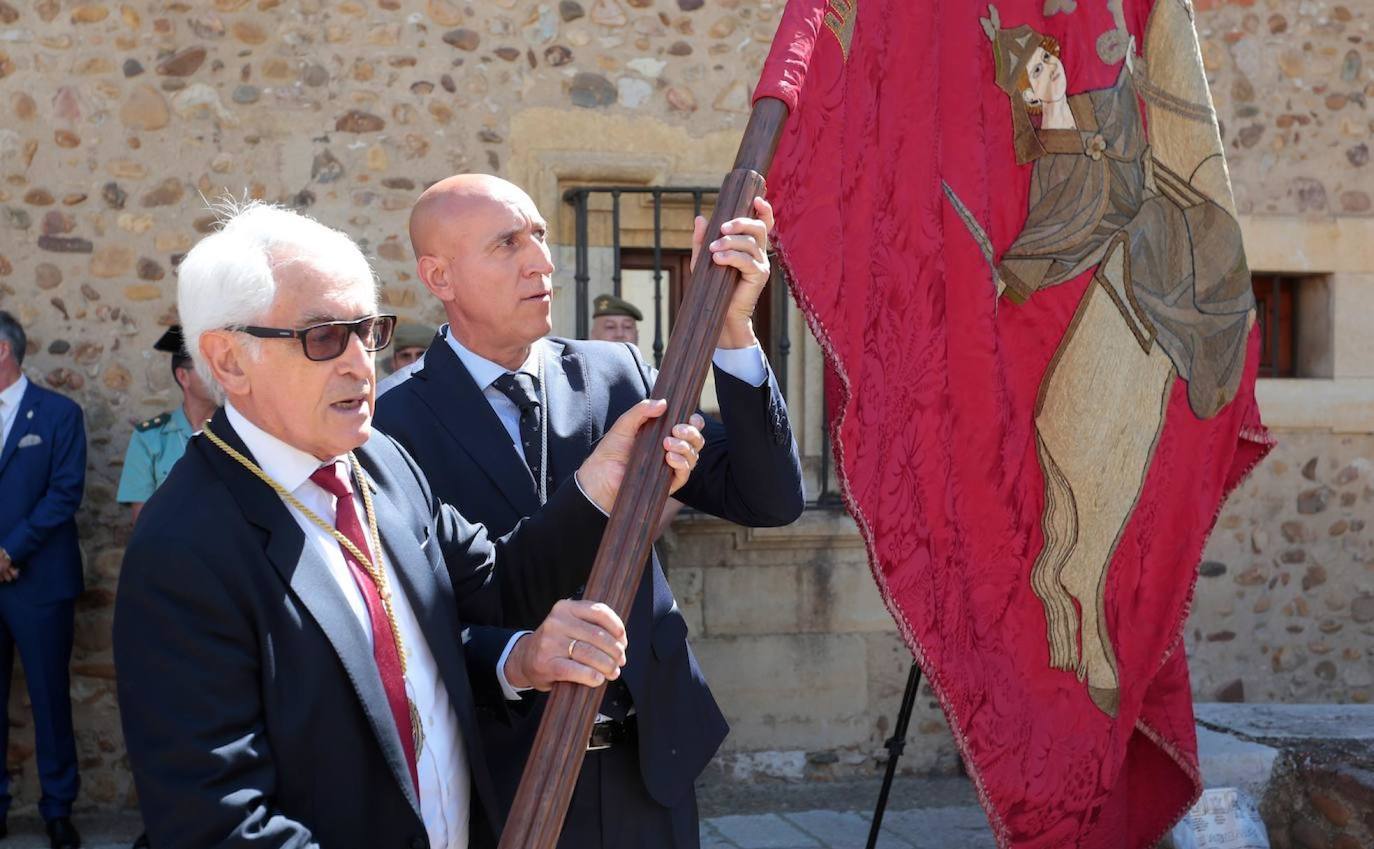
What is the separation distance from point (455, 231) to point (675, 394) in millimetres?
825

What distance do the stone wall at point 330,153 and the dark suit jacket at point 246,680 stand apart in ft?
13.3

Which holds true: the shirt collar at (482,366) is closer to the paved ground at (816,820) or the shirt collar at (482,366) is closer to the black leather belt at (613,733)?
the black leather belt at (613,733)

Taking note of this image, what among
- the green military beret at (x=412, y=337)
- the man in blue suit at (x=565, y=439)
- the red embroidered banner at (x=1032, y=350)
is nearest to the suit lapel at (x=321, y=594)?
the man in blue suit at (x=565, y=439)

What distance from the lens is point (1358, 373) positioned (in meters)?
6.44

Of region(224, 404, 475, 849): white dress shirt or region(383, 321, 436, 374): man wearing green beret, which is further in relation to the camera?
region(383, 321, 436, 374): man wearing green beret

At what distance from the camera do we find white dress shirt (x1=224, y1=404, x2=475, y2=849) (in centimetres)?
167

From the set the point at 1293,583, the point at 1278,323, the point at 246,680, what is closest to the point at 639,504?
the point at 246,680

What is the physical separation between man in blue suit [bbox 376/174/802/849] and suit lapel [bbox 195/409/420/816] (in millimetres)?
508

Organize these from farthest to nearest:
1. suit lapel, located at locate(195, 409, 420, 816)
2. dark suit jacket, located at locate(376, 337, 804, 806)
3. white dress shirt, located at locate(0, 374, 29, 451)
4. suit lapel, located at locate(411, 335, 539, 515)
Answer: white dress shirt, located at locate(0, 374, 29, 451) < suit lapel, located at locate(411, 335, 539, 515) < dark suit jacket, located at locate(376, 337, 804, 806) < suit lapel, located at locate(195, 409, 420, 816)

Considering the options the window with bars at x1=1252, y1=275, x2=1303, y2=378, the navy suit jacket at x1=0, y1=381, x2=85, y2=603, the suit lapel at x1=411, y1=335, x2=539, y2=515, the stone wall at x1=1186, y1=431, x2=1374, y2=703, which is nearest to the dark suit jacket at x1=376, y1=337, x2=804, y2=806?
the suit lapel at x1=411, y1=335, x2=539, y2=515

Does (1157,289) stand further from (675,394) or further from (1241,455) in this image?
(675,394)

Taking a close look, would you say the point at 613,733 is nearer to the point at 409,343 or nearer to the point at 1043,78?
the point at 1043,78

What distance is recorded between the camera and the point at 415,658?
173cm

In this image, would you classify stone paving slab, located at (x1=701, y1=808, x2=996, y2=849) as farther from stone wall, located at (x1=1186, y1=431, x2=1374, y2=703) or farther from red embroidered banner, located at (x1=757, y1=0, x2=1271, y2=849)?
red embroidered banner, located at (x1=757, y1=0, x2=1271, y2=849)
